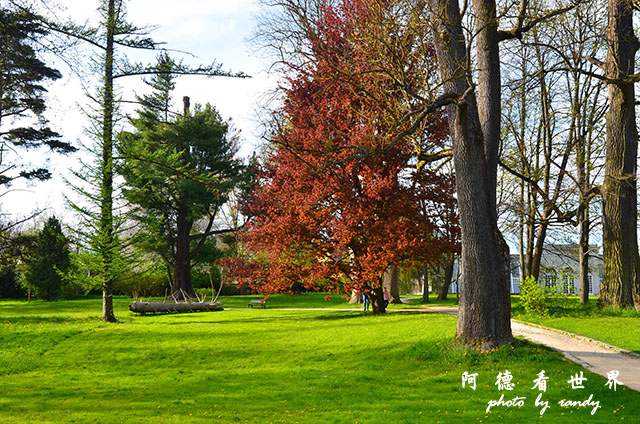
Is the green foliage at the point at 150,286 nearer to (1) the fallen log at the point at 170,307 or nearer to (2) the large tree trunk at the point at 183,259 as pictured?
(2) the large tree trunk at the point at 183,259

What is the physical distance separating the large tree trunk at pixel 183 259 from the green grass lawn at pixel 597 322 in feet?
68.7

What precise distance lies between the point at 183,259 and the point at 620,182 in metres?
24.7

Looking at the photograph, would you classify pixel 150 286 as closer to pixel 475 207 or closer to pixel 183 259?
pixel 183 259

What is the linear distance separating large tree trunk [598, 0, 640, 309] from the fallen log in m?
17.3

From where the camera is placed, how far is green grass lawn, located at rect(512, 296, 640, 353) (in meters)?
11.4

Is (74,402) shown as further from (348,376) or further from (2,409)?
(348,376)

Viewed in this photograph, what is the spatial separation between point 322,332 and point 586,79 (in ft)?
47.9

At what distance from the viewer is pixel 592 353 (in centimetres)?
995

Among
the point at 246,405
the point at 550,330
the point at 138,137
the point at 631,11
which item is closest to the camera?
the point at 246,405

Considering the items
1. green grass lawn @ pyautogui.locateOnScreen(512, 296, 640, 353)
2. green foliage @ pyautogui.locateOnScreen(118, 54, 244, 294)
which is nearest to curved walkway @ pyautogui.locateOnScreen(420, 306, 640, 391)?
green grass lawn @ pyautogui.locateOnScreen(512, 296, 640, 353)

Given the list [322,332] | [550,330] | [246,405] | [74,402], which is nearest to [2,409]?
[74,402]

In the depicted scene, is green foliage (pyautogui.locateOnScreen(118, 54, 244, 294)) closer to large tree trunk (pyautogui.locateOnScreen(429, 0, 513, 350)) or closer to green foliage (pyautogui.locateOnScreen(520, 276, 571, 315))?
green foliage (pyautogui.locateOnScreen(520, 276, 571, 315))

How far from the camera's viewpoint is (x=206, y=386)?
9.15 meters

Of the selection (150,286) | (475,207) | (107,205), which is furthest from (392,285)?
(150,286)
